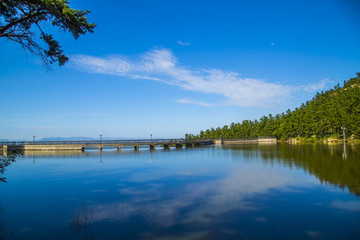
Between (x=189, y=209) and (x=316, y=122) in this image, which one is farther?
(x=316, y=122)

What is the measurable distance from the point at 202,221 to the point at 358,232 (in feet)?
16.8

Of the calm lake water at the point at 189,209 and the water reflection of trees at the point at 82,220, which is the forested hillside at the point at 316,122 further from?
the water reflection of trees at the point at 82,220

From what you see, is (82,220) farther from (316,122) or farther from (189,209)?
(316,122)

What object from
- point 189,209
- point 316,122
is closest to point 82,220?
point 189,209

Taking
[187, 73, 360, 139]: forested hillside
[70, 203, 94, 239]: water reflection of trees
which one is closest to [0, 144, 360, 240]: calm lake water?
[70, 203, 94, 239]: water reflection of trees

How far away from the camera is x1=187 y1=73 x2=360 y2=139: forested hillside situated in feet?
194

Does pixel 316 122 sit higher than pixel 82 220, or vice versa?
pixel 316 122

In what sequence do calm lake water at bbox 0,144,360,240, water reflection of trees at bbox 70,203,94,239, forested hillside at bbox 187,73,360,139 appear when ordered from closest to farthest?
calm lake water at bbox 0,144,360,240 → water reflection of trees at bbox 70,203,94,239 → forested hillside at bbox 187,73,360,139

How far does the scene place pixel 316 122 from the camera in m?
72.2

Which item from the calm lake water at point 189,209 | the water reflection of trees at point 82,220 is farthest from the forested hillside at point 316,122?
the water reflection of trees at point 82,220

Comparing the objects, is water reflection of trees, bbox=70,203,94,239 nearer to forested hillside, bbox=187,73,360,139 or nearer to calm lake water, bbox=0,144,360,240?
calm lake water, bbox=0,144,360,240

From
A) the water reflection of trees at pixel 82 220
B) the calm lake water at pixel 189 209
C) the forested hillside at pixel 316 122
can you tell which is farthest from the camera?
the forested hillside at pixel 316 122

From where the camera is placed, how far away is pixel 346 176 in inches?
613

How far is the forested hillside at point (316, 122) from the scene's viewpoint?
2325 inches
